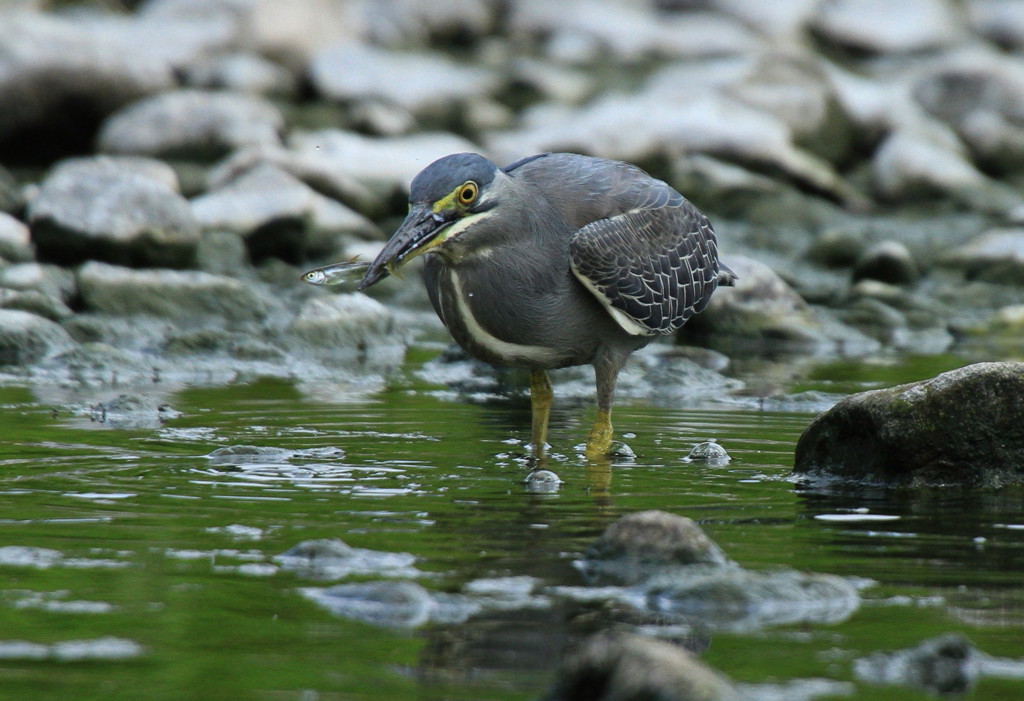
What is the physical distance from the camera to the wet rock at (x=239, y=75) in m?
18.0

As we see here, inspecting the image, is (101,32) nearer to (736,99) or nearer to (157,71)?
(157,71)

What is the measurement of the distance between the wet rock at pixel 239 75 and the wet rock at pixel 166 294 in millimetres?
6545

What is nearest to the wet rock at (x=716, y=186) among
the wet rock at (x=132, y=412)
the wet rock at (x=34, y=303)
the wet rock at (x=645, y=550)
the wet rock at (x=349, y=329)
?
the wet rock at (x=349, y=329)

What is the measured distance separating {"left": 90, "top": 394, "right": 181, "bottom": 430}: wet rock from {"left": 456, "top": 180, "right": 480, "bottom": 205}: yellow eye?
2.31m

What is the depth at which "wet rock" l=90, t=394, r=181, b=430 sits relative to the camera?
26.1 ft

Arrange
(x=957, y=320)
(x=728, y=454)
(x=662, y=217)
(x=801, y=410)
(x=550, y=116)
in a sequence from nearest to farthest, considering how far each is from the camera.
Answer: (x=728, y=454)
(x=662, y=217)
(x=801, y=410)
(x=957, y=320)
(x=550, y=116)

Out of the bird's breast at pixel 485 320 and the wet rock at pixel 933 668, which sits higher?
the bird's breast at pixel 485 320

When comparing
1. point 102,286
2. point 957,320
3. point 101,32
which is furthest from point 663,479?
point 101,32

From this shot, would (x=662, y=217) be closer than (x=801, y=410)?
Yes

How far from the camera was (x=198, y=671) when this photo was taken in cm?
382

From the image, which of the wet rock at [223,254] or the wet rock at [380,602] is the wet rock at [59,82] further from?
the wet rock at [380,602]

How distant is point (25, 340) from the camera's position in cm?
1020

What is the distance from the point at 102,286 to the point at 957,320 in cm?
723

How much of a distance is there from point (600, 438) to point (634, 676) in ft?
13.6
